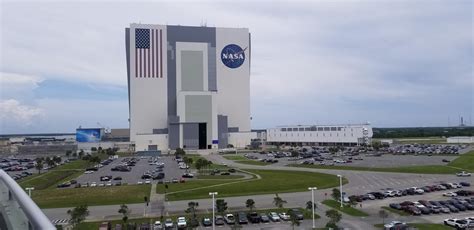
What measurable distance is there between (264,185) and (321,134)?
51.2m

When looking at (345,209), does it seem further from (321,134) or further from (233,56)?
(321,134)

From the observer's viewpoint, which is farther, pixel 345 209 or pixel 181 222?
pixel 345 209

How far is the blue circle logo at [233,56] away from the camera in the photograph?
73.5m

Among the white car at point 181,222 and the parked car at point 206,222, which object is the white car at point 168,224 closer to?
the white car at point 181,222

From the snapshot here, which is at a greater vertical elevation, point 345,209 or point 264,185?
point 264,185

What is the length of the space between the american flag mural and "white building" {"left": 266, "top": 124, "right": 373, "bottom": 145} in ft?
95.8

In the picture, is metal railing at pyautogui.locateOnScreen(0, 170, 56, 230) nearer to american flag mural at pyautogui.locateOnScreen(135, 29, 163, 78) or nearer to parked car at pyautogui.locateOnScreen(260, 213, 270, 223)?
parked car at pyautogui.locateOnScreen(260, 213, 270, 223)

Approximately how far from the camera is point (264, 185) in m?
29.3

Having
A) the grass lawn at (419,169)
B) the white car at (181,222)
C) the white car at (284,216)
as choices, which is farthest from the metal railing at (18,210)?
the grass lawn at (419,169)

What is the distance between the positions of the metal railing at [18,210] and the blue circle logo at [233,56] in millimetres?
70029

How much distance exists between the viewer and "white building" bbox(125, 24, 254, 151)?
216ft

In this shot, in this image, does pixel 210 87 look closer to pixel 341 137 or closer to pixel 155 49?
pixel 155 49

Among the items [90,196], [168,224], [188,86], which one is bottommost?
[168,224]

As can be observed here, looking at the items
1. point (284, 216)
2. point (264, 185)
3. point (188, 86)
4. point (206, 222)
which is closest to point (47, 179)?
point (264, 185)
